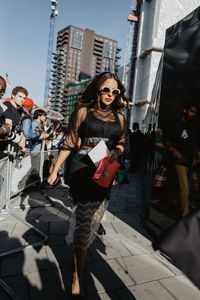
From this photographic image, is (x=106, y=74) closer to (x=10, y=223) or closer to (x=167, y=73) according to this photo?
(x=167, y=73)

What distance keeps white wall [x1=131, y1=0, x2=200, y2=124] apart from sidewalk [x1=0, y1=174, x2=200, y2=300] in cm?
2503

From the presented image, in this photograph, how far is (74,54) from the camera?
445 feet

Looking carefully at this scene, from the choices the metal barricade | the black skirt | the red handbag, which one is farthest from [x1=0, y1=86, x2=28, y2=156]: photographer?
the red handbag

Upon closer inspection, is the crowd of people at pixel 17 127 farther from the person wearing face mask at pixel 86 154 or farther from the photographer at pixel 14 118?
the person wearing face mask at pixel 86 154

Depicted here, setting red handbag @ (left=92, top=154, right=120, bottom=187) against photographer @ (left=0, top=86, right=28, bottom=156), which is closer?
red handbag @ (left=92, top=154, right=120, bottom=187)

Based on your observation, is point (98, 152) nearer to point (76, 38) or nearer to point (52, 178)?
point (52, 178)

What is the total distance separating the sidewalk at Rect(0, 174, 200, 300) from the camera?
82.7 inches

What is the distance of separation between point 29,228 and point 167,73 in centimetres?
308

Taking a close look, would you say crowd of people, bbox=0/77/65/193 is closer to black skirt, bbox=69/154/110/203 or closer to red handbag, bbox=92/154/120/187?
black skirt, bbox=69/154/110/203

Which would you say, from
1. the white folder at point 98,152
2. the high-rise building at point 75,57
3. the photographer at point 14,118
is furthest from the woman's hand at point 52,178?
the high-rise building at point 75,57

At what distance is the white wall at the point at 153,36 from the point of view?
27.8 meters

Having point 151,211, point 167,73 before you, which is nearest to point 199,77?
point 167,73

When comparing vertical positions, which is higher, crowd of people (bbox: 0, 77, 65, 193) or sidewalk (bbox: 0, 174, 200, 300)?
crowd of people (bbox: 0, 77, 65, 193)

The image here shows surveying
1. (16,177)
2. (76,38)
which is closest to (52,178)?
(16,177)
